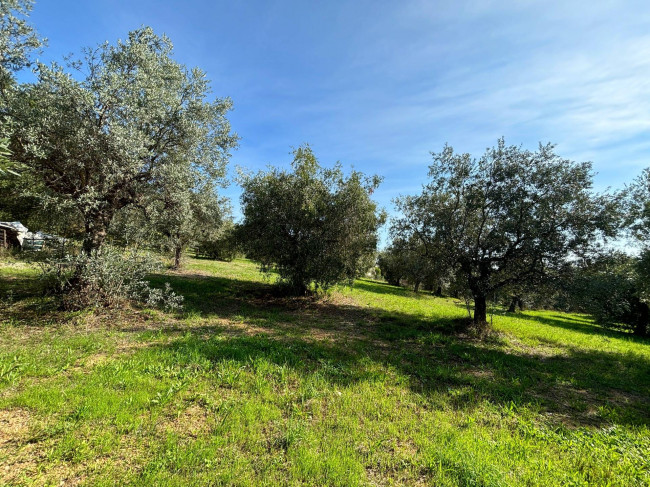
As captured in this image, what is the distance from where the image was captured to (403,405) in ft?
20.4

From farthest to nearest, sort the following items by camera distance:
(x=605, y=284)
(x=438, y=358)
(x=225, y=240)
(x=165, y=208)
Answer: (x=225, y=240)
(x=165, y=208)
(x=605, y=284)
(x=438, y=358)

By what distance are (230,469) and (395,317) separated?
14.2 metres

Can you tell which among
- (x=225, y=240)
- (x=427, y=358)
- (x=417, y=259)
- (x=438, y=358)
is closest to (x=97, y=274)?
(x=225, y=240)

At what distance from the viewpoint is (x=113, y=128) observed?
8773mm

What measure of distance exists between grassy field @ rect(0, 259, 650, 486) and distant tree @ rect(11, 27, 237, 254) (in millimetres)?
4919

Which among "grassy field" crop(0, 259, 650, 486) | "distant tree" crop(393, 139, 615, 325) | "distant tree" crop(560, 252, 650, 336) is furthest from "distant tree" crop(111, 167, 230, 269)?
"distant tree" crop(560, 252, 650, 336)

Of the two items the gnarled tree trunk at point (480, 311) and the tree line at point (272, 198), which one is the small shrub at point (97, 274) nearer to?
the tree line at point (272, 198)

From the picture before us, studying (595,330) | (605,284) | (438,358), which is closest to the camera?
(438,358)

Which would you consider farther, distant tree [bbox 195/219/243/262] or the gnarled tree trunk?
distant tree [bbox 195/219/243/262]

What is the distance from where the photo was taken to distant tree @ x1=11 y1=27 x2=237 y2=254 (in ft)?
28.7

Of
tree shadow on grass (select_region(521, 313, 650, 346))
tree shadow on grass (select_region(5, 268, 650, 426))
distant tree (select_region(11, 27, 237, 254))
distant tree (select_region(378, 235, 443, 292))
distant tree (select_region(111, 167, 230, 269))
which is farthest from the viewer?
tree shadow on grass (select_region(521, 313, 650, 346))

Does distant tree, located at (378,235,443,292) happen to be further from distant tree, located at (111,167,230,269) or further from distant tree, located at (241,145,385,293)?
distant tree, located at (111,167,230,269)

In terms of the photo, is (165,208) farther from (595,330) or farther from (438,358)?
(595,330)

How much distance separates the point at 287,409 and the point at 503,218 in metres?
12.6
